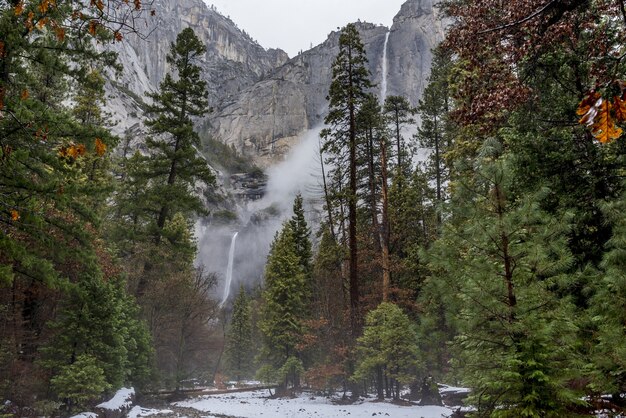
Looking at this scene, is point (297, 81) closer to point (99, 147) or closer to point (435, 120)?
point (435, 120)

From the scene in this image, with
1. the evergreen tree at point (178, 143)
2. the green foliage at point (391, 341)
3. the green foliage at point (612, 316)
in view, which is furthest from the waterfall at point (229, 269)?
the green foliage at point (612, 316)

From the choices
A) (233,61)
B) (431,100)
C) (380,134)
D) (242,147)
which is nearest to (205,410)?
(380,134)

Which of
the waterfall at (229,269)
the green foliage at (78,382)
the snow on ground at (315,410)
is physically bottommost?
the snow on ground at (315,410)

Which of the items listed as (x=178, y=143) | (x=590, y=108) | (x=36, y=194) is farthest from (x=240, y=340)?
(x=590, y=108)

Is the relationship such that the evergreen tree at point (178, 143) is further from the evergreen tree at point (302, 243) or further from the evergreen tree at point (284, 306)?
the evergreen tree at point (302, 243)

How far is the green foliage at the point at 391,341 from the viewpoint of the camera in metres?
17.5

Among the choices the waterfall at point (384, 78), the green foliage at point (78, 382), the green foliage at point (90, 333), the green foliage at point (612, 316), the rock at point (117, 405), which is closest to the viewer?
the green foliage at point (612, 316)

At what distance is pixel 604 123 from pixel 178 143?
20769mm

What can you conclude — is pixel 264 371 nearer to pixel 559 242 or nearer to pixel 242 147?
pixel 559 242

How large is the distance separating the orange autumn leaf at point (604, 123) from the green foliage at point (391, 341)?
16570 mm

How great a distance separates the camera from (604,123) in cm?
164

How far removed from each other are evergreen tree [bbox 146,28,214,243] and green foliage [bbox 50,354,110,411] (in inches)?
288

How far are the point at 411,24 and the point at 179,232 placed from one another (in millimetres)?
131317

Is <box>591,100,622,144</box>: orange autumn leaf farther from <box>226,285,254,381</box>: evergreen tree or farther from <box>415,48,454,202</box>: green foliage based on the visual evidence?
<box>226,285,254,381</box>: evergreen tree
